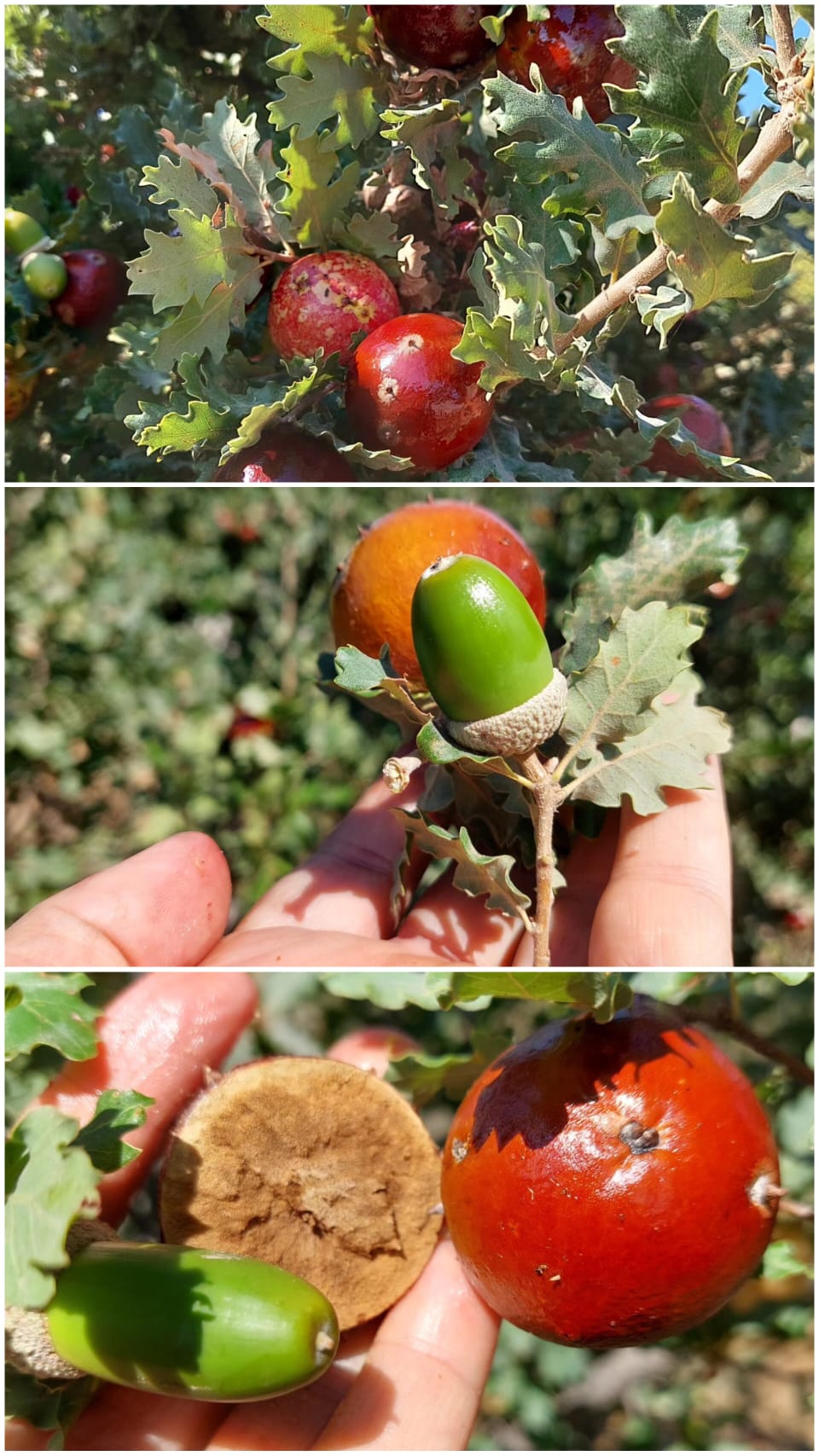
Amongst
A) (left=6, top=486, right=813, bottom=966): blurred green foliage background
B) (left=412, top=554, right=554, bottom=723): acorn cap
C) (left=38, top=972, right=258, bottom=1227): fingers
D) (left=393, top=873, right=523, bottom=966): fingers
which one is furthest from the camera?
(left=6, top=486, right=813, bottom=966): blurred green foliage background

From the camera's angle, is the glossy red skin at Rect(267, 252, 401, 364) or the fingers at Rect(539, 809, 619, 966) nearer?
the glossy red skin at Rect(267, 252, 401, 364)

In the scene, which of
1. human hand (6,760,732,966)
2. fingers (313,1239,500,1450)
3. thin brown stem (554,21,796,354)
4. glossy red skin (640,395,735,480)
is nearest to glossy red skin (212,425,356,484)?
thin brown stem (554,21,796,354)

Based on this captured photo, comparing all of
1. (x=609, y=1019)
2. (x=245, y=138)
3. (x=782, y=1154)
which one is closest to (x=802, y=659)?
(x=782, y=1154)

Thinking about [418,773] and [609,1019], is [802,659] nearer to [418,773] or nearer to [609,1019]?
[418,773]

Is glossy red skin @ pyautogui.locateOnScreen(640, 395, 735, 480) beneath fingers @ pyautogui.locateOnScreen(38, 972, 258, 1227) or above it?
above

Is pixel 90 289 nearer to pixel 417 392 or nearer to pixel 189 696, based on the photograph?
pixel 417 392

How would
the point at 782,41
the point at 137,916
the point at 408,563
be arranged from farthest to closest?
the point at 137,916 < the point at 408,563 < the point at 782,41

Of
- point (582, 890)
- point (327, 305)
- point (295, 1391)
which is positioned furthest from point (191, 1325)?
point (327, 305)

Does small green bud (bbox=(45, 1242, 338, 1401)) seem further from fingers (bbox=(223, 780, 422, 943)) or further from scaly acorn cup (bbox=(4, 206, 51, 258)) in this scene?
scaly acorn cup (bbox=(4, 206, 51, 258))
